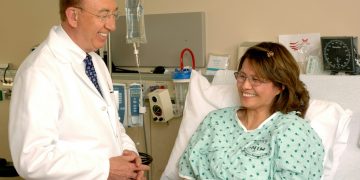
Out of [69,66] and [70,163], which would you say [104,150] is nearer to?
[70,163]

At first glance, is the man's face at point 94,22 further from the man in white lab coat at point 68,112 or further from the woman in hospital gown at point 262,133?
the woman in hospital gown at point 262,133

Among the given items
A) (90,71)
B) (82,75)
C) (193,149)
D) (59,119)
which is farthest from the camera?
(193,149)

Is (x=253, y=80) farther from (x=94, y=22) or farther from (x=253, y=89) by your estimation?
(x=94, y=22)

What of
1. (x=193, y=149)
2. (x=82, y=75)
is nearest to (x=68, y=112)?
(x=82, y=75)

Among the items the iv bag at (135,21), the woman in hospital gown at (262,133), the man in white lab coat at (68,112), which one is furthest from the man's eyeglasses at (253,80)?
the iv bag at (135,21)

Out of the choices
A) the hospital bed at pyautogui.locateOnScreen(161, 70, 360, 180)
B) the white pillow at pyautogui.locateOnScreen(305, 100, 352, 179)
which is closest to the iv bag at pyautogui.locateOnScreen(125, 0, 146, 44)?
the hospital bed at pyautogui.locateOnScreen(161, 70, 360, 180)

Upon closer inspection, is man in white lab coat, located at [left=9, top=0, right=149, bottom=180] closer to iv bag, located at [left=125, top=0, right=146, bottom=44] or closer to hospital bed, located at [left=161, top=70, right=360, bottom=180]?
hospital bed, located at [left=161, top=70, right=360, bottom=180]

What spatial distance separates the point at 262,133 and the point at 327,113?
0.32 meters

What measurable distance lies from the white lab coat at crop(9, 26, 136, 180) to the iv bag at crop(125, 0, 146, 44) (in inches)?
42.3

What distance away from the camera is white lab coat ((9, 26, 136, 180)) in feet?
4.63

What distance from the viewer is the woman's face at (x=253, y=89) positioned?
6.14 ft

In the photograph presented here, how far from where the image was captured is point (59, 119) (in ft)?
4.98

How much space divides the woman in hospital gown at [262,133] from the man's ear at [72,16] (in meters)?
0.77

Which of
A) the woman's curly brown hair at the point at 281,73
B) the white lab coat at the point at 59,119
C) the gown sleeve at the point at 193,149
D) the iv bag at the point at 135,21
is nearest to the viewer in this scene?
the white lab coat at the point at 59,119
